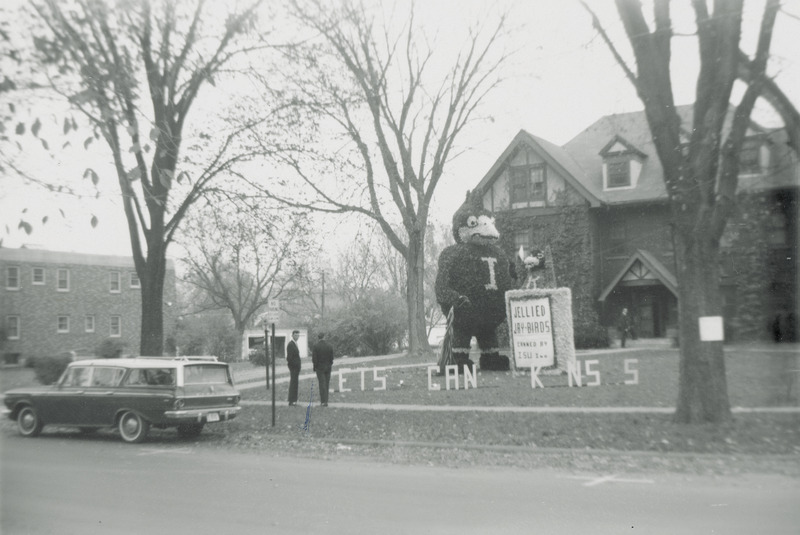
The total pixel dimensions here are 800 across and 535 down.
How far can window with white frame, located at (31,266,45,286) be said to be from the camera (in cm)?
3012

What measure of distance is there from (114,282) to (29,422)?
21885 mm

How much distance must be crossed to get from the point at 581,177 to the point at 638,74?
76.0 ft

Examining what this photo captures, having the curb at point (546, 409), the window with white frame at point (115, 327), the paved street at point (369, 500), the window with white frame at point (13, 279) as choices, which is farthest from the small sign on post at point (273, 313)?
the window with white frame at point (115, 327)

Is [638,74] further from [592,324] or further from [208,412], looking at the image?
[592,324]

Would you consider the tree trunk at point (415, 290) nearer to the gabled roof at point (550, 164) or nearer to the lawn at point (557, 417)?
the gabled roof at point (550, 164)

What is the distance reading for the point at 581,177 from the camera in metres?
34.8

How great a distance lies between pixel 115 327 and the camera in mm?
38500

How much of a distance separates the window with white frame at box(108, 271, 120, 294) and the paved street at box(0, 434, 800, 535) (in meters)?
25.8

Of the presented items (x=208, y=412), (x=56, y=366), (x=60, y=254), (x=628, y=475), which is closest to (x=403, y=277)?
(x=60, y=254)

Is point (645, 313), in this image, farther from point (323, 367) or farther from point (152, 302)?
point (152, 302)

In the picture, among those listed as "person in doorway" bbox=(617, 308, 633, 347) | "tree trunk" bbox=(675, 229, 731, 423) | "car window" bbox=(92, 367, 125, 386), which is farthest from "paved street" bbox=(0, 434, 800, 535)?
"person in doorway" bbox=(617, 308, 633, 347)

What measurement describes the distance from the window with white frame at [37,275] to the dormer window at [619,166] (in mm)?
23683

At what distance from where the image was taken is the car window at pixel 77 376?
14344mm

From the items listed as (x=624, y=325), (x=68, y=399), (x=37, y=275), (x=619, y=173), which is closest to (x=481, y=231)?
(x=68, y=399)
